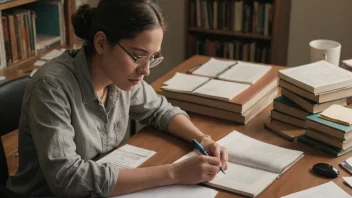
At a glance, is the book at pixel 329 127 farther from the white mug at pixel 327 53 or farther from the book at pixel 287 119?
the white mug at pixel 327 53

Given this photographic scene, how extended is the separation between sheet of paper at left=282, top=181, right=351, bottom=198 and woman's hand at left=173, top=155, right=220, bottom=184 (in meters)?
0.22

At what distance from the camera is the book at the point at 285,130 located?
1.66m

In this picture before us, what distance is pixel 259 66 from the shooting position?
2.15 metres

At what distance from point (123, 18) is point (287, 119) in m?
0.76

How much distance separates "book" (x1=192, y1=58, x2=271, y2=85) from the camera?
1987 mm

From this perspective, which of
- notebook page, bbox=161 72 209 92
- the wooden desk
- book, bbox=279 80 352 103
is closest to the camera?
the wooden desk

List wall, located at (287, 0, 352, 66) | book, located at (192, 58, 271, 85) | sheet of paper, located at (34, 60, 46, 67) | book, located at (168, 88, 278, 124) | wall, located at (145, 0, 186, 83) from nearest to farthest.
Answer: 1. book, located at (168, 88, 278, 124)
2. book, located at (192, 58, 271, 85)
3. sheet of paper, located at (34, 60, 46, 67)
4. wall, located at (287, 0, 352, 66)
5. wall, located at (145, 0, 186, 83)

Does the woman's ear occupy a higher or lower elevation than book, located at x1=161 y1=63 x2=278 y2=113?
higher

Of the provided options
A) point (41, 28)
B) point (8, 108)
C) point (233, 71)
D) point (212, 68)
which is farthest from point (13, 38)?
point (233, 71)

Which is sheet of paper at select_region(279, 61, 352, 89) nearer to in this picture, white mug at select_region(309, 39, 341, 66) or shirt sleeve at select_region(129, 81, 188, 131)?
white mug at select_region(309, 39, 341, 66)

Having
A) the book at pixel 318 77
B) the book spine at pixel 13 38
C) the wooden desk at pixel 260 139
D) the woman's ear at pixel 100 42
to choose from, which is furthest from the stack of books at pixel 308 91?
the book spine at pixel 13 38

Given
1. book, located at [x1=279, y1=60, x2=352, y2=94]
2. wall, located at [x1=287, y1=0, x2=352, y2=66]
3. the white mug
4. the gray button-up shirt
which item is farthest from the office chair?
wall, located at [x1=287, y1=0, x2=352, y2=66]

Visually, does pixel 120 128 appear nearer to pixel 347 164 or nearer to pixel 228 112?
pixel 228 112

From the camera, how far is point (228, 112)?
178cm
